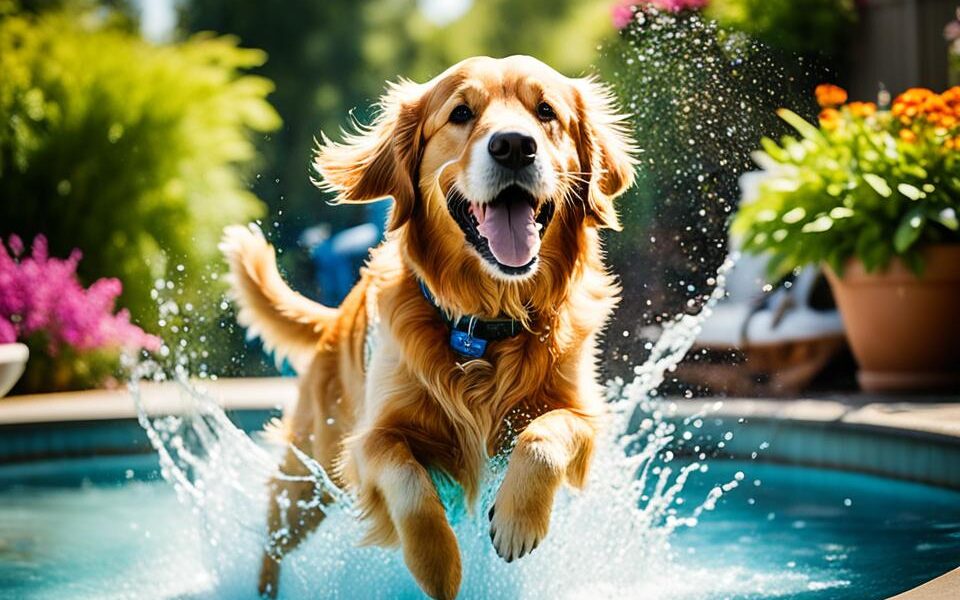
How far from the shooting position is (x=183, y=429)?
263 inches

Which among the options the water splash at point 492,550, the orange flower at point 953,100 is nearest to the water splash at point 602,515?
the water splash at point 492,550

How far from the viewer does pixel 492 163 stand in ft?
8.73

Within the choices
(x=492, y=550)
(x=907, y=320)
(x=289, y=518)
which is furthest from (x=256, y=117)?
(x=492, y=550)

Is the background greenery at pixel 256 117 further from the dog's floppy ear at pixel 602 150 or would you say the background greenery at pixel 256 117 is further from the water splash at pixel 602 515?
the dog's floppy ear at pixel 602 150

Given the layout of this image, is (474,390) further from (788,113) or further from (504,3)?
(504,3)

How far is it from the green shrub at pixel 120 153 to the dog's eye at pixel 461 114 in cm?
581

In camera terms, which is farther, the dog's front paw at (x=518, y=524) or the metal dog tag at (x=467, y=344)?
the metal dog tag at (x=467, y=344)

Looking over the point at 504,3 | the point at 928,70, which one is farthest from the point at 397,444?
the point at 504,3

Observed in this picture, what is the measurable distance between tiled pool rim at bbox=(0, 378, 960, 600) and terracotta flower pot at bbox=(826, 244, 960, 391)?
0.28 metres

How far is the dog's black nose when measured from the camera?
2625 mm

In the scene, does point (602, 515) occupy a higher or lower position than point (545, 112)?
lower

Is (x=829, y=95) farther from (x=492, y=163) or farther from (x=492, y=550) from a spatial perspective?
(x=492, y=163)

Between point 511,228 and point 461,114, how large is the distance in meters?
0.33

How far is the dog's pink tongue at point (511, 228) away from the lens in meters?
2.75
